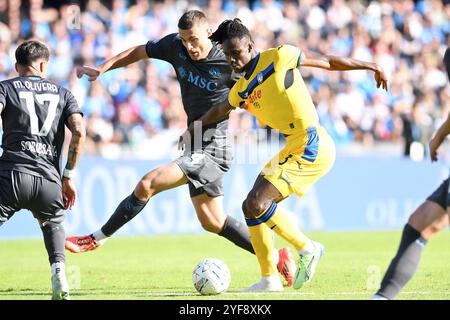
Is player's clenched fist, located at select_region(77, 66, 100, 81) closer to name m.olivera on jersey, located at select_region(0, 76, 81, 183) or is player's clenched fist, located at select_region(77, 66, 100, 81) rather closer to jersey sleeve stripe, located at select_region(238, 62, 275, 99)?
name m.olivera on jersey, located at select_region(0, 76, 81, 183)

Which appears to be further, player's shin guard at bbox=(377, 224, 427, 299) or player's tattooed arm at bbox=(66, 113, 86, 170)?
player's tattooed arm at bbox=(66, 113, 86, 170)

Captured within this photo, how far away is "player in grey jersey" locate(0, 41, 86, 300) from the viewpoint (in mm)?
7805

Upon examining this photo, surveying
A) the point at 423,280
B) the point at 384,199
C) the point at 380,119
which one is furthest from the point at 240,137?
the point at 423,280

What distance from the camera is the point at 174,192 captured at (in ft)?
52.9

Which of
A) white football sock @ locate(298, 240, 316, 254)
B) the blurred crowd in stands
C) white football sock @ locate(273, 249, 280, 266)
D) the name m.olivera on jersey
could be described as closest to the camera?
the name m.olivera on jersey

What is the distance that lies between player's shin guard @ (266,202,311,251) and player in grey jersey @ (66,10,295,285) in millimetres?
548

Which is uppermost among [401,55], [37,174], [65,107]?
[401,55]

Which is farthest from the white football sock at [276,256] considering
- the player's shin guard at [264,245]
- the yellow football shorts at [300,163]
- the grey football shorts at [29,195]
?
the grey football shorts at [29,195]

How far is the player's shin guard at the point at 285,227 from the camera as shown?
840 centimetres

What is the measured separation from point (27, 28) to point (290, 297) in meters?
12.6

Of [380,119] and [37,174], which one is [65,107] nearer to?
[37,174]

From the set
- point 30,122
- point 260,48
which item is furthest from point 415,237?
point 260,48

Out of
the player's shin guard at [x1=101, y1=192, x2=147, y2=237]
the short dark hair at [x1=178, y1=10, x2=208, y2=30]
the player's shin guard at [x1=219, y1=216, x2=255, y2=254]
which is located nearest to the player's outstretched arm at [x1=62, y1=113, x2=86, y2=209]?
the player's shin guard at [x1=101, y1=192, x2=147, y2=237]

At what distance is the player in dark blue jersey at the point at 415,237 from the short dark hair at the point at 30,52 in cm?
361
